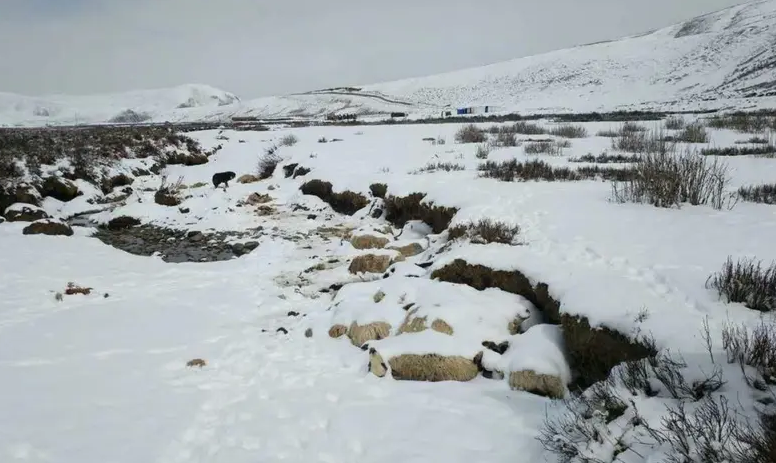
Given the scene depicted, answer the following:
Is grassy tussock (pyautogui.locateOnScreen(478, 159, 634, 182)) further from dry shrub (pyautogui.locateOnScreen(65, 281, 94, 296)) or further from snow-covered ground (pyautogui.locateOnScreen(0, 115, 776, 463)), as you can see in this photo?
dry shrub (pyautogui.locateOnScreen(65, 281, 94, 296))

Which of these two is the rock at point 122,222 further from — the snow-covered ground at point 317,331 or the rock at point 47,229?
the snow-covered ground at point 317,331

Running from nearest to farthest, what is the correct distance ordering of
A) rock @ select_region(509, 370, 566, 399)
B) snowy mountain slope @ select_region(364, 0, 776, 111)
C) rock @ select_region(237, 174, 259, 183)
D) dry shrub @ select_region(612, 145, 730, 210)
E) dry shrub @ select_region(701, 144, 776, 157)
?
rock @ select_region(509, 370, 566, 399) → dry shrub @ select_region(612, 145, 730, 210) → dry shrub @ select_region(701, 144, 776, 157) → rock @ select_region(237, 174, 259, 183) → snowy mountain slope @ select_region(364, 0, 776, 111)

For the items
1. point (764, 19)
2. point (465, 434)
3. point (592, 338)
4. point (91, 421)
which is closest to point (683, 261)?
point (592, 338)

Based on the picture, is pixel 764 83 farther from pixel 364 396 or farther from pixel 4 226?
pixel 4 226

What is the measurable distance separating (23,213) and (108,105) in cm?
17761

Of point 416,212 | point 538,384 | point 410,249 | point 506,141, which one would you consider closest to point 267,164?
point 506,141

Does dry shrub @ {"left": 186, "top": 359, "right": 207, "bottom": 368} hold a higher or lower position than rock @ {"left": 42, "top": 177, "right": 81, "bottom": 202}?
lower

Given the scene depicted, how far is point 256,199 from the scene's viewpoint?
14.8 metres

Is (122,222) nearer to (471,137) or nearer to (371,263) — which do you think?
(371,263)

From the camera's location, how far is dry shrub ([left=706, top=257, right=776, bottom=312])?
383cm

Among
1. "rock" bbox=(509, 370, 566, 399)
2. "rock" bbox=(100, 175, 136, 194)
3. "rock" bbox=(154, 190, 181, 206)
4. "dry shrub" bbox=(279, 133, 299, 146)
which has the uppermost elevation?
"dry shrub" bbox=(279, 133, 299, 146)

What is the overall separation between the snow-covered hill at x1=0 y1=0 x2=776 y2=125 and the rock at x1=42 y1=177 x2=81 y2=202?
3554 centimetres

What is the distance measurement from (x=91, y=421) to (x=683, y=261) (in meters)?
6.35

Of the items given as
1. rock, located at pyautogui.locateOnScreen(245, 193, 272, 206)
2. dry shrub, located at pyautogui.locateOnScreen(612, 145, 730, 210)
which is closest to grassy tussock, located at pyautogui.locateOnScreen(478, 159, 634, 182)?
dry shrub, located at pyautogui.locateOnScreen(612, 145, 730, 210)
